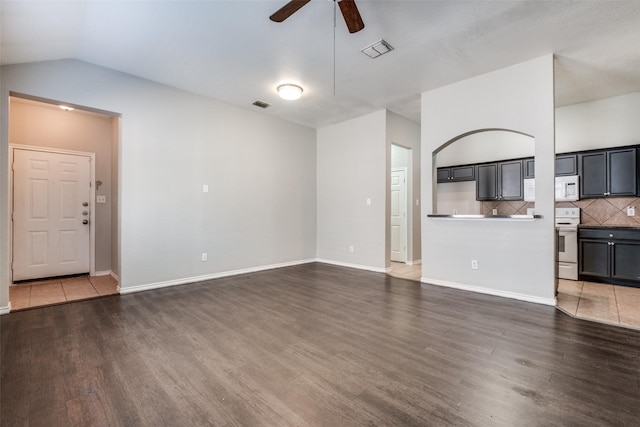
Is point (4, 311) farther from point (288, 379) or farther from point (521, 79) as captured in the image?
point (521, 79)

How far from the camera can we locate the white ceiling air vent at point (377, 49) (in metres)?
3.09

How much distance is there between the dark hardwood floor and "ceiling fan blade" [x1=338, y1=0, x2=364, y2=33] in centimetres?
260

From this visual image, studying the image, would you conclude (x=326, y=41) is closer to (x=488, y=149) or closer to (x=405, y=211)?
(x=405, y=211)

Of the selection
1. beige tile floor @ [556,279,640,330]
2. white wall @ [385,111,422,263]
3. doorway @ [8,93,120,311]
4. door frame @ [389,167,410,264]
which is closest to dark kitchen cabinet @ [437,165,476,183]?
white wall @ [385,111,422,263]

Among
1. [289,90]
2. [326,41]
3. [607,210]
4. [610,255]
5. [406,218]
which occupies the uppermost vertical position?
[326,41]

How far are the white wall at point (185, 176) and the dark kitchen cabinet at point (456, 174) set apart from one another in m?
3.04

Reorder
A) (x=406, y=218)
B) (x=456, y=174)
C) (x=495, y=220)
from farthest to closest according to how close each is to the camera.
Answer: (x=406, y=218)
(x=456, y=174)
(x=495, y=220)

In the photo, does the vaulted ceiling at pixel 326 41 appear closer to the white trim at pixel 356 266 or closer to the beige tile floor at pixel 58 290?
the beige tile floor at pixel 58 290

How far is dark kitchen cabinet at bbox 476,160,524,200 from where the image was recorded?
5.09 meters

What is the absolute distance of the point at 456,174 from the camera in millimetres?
5883

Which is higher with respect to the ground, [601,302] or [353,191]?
[353,191]

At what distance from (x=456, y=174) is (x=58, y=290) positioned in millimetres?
7018

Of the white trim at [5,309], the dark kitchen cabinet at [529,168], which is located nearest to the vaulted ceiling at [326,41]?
the dark kitchen cabinet at [529,168]

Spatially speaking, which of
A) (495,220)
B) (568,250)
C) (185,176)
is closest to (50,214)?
(185,176)
